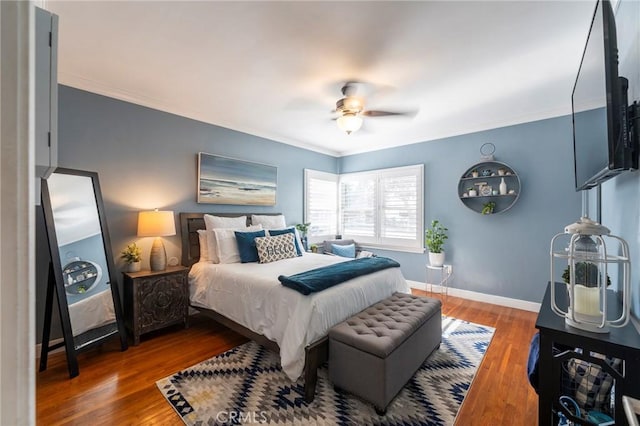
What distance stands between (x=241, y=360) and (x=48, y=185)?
2274 mm

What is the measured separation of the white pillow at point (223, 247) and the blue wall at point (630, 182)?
10.6ft

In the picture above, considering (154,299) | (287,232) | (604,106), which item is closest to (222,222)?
(287,232)

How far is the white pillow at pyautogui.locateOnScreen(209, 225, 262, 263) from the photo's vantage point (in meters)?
3.26

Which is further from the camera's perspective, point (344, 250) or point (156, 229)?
point (344, 250)

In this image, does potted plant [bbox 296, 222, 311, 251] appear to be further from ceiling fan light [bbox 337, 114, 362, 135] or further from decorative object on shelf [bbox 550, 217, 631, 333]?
decorative object on shelf [bbox 550, 217, 631, 333]

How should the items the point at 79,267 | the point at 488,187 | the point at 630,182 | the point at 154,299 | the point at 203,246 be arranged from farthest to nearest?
the point at 488,187, the point at 203,246, the point at 154,299, the point at 79,267, the point at 630,182

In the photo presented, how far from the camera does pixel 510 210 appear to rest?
382cm

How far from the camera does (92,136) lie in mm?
2824

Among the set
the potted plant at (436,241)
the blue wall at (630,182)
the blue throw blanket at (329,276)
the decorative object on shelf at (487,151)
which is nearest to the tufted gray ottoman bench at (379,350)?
the blue throw blanket at (329,276)

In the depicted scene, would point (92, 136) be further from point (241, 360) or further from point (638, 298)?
point (638, 298)

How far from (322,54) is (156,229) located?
2.40 m

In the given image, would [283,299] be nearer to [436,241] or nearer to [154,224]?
[154,224]

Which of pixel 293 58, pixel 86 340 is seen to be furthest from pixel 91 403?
pixel 293 58

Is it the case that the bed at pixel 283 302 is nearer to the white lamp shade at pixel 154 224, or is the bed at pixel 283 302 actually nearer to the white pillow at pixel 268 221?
the white lamp shade at pixel 154 224
